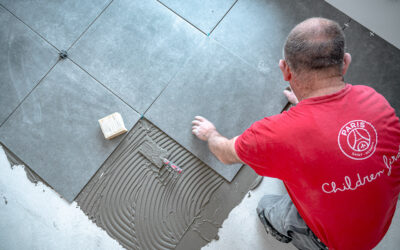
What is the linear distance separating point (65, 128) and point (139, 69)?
592 millimetres

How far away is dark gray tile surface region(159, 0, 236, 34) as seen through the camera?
6.21 feet

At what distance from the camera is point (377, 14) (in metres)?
1.79

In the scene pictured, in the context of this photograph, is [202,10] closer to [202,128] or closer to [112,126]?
[202,128]

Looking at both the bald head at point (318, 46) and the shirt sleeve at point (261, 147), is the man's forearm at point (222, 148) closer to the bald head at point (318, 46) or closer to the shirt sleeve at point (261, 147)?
the shirt sleeve at point (261, 147)

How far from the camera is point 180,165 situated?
67.7 inches

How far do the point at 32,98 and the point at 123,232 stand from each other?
1026 millimetres

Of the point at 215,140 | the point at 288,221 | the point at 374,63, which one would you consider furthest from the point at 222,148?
the point at 374,63

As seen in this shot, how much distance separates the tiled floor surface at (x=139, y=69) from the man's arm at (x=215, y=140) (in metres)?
0.07

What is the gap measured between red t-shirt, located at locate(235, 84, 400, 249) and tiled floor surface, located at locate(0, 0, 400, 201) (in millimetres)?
705

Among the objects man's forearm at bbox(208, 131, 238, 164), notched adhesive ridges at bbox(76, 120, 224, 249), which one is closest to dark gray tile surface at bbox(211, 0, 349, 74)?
man's forearm at bbox(208, 131, 238, 164)

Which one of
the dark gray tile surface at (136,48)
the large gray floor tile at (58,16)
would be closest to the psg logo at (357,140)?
the dark gray tile surface at (136,48)

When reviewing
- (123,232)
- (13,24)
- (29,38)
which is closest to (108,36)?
(29,38)

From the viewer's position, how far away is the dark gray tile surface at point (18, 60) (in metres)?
1.82

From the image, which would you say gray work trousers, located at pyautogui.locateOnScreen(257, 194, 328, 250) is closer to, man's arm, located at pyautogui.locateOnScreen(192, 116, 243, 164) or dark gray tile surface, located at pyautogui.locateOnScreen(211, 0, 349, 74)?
man's arm, located at pyautogui.locateOnScreen(192, 116, 243, 164)
